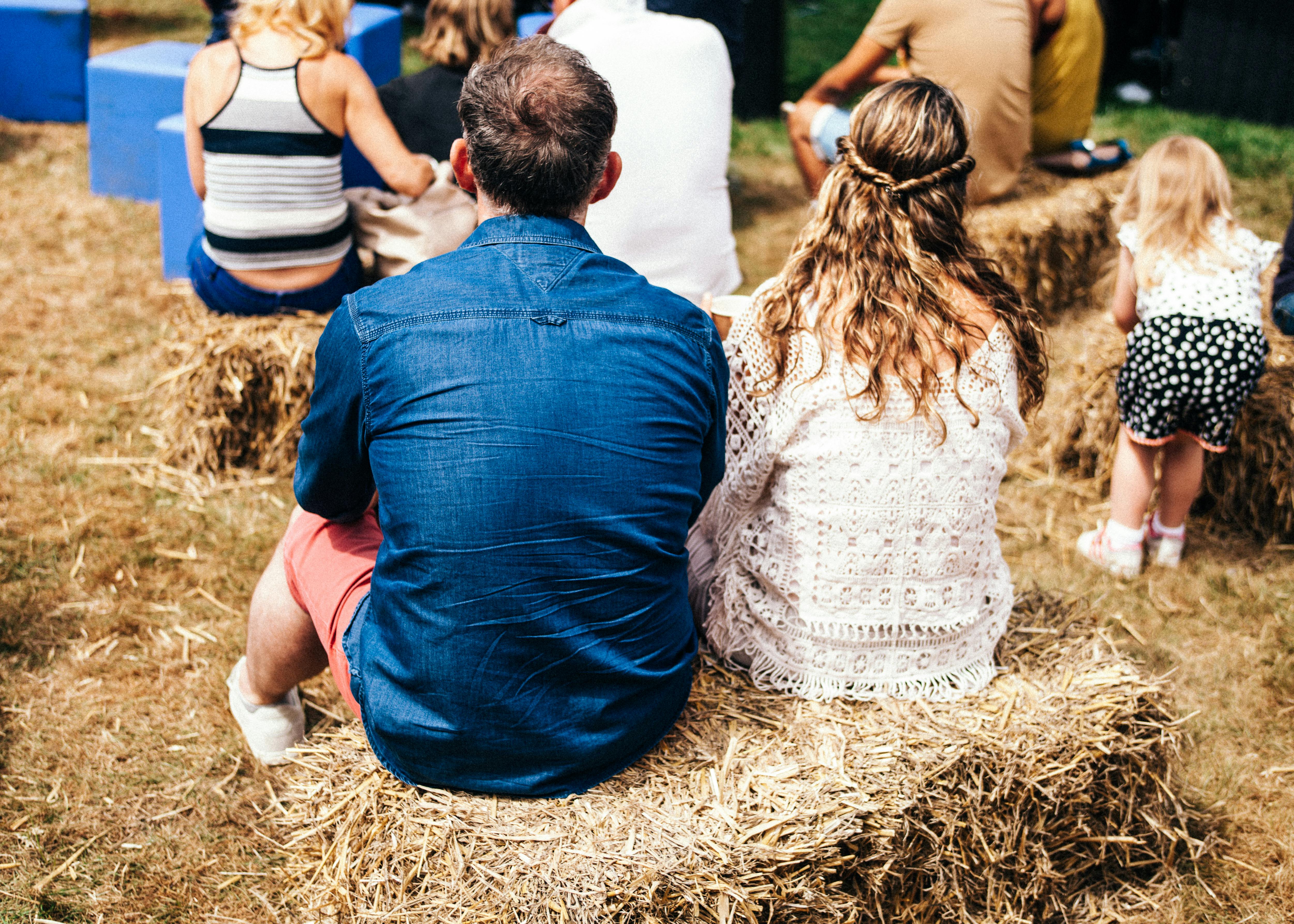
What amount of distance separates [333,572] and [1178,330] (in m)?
2.62

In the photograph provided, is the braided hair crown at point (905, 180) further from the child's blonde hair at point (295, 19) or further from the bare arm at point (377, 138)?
the child's blonde hair at point (295, 19)

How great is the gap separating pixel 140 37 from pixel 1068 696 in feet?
28.6

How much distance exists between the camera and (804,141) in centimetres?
489

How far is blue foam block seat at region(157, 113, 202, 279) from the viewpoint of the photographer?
14.6 feet

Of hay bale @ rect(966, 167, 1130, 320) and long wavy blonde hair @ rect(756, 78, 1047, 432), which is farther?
hay bale @ rect(966, 167, 1130, 320)

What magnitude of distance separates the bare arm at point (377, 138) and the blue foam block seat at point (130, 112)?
2329 mm

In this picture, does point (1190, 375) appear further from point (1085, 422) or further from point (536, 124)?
point (536, 124)

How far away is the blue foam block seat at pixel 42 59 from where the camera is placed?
6.37 meters

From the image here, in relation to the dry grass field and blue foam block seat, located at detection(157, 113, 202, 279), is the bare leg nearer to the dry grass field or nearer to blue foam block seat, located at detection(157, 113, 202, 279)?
the dry grass field

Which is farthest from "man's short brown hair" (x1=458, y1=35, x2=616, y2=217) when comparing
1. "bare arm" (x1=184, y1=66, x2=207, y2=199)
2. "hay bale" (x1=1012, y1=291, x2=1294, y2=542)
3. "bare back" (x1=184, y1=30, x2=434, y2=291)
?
"hay bale" (x1=1012, y1=291, x2=1294, y2=542)

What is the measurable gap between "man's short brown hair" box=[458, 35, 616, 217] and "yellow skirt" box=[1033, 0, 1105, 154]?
3875mm

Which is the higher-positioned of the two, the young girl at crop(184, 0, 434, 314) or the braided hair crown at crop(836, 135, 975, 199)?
the braided hair crown at crop(836, 135, 975, 199)

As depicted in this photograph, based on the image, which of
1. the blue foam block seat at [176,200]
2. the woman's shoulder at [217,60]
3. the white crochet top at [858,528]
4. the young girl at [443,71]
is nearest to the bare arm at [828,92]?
the young girl at [443,71]

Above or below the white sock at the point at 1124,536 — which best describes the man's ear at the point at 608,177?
above
